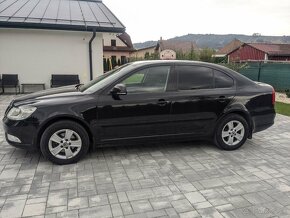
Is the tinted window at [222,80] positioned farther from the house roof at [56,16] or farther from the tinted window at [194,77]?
the house roof at [56,16]

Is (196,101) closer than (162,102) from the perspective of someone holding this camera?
No

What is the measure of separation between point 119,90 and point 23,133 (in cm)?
155

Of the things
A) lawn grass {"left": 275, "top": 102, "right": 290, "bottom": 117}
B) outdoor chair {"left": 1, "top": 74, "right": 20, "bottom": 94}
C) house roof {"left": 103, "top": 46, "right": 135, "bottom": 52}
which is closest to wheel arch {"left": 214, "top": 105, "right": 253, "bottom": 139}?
lawn grass {"left": 275, "top": 102, "right": 290, "bottom": 117}

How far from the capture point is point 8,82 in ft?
36.4

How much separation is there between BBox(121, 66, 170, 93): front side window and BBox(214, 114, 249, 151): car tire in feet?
4.25

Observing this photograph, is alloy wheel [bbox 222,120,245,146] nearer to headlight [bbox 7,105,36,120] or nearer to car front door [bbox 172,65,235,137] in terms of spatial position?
car front door [bbox 172,65,235,137]

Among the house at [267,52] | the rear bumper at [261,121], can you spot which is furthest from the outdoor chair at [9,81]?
the house at [267,52]

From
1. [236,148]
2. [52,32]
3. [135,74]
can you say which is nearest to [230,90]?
[236,148]

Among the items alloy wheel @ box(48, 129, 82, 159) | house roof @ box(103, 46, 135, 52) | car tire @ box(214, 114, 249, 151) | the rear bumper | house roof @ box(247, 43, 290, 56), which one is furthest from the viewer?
house roof @ box(103, 46, 135, 52)

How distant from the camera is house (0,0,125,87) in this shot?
11.0 metres

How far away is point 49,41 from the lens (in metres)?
11.4

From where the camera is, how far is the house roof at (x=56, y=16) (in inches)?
423

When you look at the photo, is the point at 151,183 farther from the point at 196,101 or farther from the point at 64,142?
Result: the point at 196,101

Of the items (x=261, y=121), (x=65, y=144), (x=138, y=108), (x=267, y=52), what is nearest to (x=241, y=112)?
(x=261, y=121)
